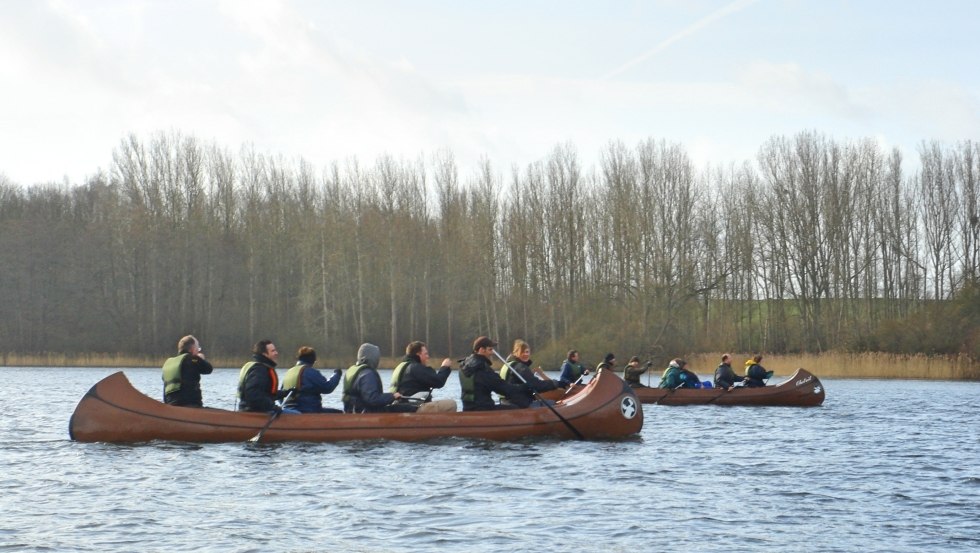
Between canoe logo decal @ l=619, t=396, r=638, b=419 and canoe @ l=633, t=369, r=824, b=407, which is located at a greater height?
canoe logo decal @ l=619, t=396, r=638, b=419

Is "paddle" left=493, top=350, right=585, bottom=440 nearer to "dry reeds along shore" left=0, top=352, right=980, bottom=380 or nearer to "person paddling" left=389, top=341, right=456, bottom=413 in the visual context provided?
"person paddling" left=389, top=341, right=456, bottom=413

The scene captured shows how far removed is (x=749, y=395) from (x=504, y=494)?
17154 mm

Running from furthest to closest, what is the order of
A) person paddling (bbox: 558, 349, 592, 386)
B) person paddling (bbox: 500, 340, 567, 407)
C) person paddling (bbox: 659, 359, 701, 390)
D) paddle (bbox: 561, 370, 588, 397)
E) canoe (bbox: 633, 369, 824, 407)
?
person paddling (bbox: 659, 359, 701, 390) → canoe (bbox: 633, 369, 824, 407) → person paddling (bbox: 558, 349, 592, 386) → paddle (bbox: 561, 370, 588, 397) → person paddling (bbox: 500, 340, 567, 407)

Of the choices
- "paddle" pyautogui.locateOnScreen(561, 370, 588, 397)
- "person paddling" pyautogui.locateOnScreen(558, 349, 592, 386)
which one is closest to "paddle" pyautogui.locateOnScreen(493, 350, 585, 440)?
"paddle" pyautogui.locateOnScreen(561, 370, 588, 397)

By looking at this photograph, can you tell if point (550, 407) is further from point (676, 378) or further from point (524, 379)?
point (676, 378)

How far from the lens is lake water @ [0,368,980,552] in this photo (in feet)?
38.5

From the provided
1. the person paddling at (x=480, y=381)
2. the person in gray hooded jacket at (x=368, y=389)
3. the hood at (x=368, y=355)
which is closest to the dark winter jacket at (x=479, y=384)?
the person paddling at (x=480, y=381)

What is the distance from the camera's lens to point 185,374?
18.8m

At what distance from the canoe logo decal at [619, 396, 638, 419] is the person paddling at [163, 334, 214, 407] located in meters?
6.44

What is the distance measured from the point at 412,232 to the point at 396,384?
46.8 meters

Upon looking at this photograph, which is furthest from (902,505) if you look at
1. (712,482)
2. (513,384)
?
(513,384)

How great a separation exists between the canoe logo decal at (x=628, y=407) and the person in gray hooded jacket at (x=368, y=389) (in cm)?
340

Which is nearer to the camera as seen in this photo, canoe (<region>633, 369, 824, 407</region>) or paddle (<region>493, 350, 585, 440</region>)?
paddle (<region>493, 350, 585, 440</region>)

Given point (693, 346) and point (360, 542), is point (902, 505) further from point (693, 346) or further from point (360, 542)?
point (693, 346)
